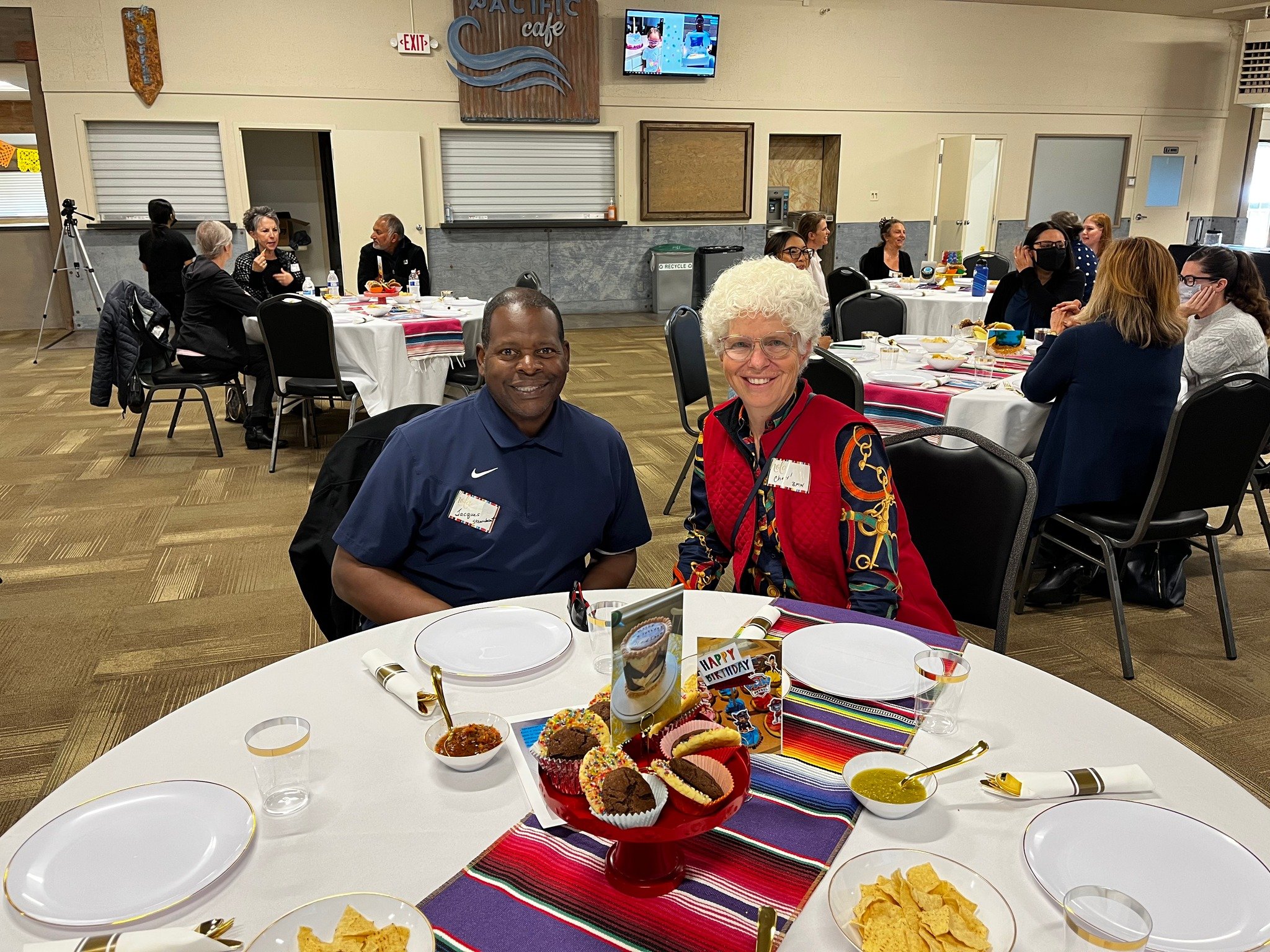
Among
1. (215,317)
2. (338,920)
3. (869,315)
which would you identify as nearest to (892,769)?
(338,920)

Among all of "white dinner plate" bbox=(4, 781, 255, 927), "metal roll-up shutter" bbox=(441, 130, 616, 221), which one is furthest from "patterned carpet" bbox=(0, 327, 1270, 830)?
"metal roll-up shutter" bbox=(441, 130, 616, 221)

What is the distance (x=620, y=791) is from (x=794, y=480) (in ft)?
3.36

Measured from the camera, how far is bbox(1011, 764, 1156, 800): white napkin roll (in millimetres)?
1054

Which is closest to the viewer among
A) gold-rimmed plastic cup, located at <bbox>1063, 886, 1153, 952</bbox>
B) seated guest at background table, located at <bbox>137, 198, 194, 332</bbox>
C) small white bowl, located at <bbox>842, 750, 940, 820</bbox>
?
gold-rimmed plastic cup, located at <bbox>1063, 886, 1153, 952</bbox>

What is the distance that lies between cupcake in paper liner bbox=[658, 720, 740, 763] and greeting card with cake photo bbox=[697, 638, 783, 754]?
8cm

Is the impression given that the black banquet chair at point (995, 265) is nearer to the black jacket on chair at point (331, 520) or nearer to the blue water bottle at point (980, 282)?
the blue water bottle at point (980, 282)

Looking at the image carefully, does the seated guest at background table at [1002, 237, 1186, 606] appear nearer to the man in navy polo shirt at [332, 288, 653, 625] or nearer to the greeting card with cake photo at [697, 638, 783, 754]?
the man in navy polo shirt at [332, 288, 653, 625]

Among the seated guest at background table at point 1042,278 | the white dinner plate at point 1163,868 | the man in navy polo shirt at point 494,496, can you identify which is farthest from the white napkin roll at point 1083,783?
the seated guest at background table at point 1042,278

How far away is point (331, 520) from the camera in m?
1.99

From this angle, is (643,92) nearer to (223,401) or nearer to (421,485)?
(223,401)

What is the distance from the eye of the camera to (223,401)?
7.18 meters

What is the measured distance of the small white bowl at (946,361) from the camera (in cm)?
380

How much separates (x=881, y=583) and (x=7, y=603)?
135 inches

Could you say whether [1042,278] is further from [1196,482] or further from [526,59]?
[526,59]
